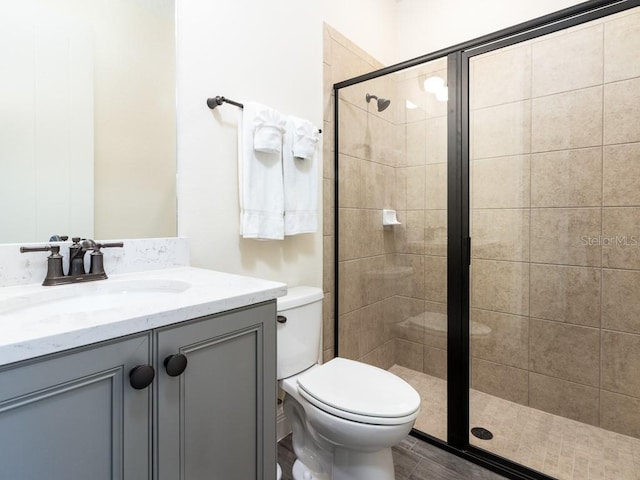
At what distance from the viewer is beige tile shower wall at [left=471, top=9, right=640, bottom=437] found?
1.58 metres

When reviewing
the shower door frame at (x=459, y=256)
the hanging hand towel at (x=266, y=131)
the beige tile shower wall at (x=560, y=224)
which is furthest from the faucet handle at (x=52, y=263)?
the beige tile shower wall at (x=560, y=224)

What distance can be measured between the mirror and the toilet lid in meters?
0.78

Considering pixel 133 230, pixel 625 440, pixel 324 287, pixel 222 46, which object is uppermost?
pixel 222 46

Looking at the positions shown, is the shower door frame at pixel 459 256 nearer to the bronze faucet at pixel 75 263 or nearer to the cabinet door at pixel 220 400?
the cabinet door at pixel 220 400

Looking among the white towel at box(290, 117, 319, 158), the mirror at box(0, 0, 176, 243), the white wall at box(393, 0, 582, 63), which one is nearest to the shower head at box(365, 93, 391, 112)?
the white towel at box(290, 117, 319, 158)

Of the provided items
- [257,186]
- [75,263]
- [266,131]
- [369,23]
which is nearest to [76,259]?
[75,263]

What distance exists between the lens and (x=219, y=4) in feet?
4.50

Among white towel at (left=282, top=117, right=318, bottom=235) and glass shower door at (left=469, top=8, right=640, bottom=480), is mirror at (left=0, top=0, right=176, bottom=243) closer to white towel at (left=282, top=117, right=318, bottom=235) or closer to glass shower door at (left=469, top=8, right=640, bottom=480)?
white towel at (left=282, top=117, right=318, bottom=235)

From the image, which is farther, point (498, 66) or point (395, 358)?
point (395, 358)

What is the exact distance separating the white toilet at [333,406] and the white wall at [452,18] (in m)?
1.94

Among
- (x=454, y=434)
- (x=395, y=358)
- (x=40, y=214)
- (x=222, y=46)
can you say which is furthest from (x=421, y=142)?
(x=40, y=214)

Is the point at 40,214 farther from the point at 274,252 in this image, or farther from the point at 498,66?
the point at 498,66

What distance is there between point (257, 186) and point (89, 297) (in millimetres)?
728

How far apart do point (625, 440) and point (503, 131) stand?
1.57m
